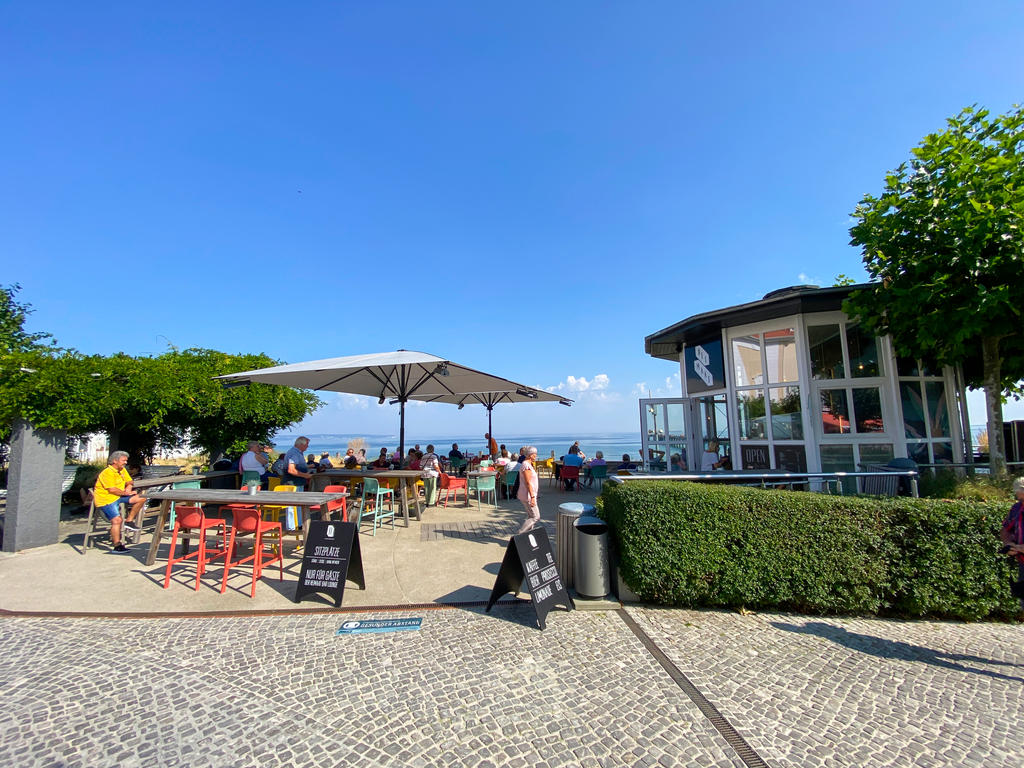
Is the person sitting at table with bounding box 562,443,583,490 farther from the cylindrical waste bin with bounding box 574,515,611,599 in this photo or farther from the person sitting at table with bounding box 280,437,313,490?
the cylindrical waste bin with bounding box 574,515,611,599

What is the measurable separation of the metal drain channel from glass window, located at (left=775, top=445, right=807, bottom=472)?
5.97 meters

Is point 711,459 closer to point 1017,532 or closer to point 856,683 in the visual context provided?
point 1017,532

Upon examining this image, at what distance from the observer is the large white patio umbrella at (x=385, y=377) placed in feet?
25.7

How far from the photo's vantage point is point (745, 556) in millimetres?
4453

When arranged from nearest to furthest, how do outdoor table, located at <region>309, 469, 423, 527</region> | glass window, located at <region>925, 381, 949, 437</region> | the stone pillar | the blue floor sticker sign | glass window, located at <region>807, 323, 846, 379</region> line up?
the blue floor sticker sign < the stone pillar < outdoor table, located at <region>309, 469, 423, 527</region> < glass window, located at <region>925, 381, 949, 437</region> < glass window, located at <region>807, 323, 846, 379</region>

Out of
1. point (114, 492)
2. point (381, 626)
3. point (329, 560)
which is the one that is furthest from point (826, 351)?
point (114, 492)

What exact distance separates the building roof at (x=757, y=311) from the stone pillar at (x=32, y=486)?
11.2m

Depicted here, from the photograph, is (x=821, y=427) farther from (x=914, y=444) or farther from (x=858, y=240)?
(x=858, y=240)

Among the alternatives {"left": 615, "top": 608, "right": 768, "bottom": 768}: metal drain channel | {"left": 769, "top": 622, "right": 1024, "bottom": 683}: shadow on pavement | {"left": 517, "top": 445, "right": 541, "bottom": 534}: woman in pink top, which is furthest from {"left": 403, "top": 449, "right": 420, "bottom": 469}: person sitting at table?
{"left": 769, "top": 622, "right": 1024, "bottom": 683}: shadow on pavement

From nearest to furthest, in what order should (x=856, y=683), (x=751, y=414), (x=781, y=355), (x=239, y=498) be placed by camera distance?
(x=856, y=683), (x=239, y=498), (x=781, y=355), (x=751, y=414)

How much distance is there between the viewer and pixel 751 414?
9.25m

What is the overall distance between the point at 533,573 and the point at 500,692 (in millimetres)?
1309

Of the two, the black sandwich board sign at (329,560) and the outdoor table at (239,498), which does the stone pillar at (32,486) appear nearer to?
the outdoor table at (239,498)

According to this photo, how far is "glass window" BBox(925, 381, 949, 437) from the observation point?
327 inches
